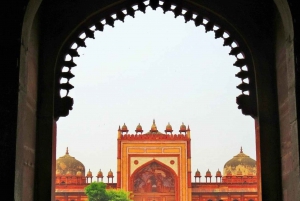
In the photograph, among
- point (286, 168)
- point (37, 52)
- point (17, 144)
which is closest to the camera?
point (17, 144)

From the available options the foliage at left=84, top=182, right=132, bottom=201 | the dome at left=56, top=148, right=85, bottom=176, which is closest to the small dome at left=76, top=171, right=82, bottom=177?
the dome at left=56, top=148, right=85, bottom=176

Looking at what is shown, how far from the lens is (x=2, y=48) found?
9.91 feet

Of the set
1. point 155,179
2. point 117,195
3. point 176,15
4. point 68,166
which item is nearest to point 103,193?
point 117,195

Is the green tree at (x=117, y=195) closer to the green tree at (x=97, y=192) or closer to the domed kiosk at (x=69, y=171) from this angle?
the green tree at (x=97, y=192)

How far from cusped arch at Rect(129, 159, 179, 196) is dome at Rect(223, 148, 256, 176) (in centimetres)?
388

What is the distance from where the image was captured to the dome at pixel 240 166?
3131cm

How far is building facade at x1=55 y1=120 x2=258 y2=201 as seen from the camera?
28.5m

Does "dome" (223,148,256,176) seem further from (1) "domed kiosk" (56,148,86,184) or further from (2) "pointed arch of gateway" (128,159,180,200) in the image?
(1) "domed kiosk" (56,148,86,184)

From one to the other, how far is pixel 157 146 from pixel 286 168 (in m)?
24.7

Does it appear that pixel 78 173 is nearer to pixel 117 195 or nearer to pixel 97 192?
pixel 97 192

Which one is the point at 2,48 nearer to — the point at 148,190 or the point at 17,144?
the point at 17,144

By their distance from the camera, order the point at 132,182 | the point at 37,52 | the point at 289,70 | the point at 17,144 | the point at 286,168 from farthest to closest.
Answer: the point at 132,182 < the point at 37,52 < the point at 286,168 < the point at 289,70 < the point at 17,144

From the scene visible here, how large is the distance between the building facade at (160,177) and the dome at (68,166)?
4.40 feet

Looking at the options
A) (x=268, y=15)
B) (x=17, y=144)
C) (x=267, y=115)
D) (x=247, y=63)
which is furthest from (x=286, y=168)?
(x=17, y=144)
